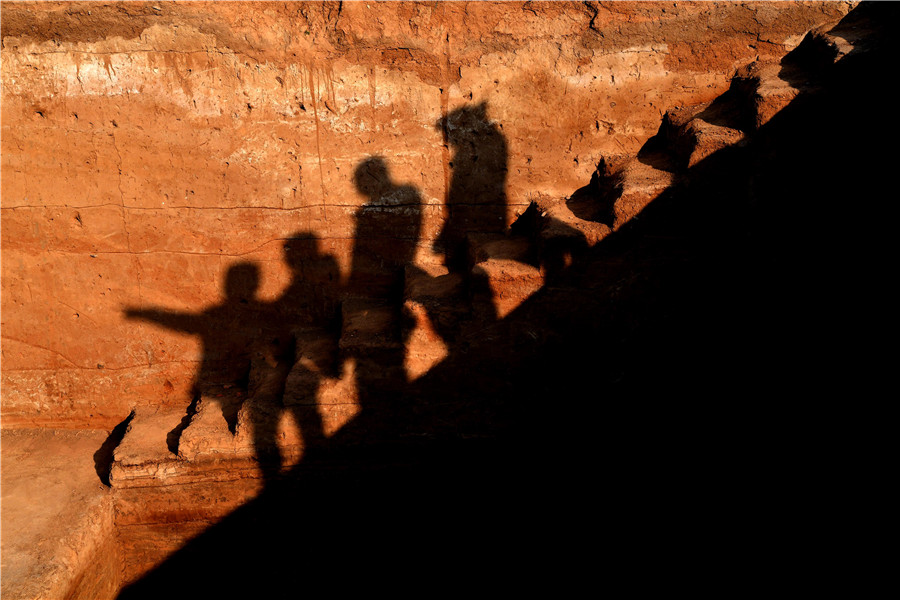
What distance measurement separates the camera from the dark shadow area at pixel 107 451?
13.3 feet

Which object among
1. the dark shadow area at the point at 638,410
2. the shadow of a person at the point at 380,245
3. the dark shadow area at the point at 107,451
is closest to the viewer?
the dark shadow area at the point at 638,410

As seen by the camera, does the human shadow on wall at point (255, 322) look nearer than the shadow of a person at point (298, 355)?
No

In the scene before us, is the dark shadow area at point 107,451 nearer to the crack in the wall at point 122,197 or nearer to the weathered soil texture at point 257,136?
the weathered soil texture at point 257,136

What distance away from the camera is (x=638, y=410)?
11.9 feet

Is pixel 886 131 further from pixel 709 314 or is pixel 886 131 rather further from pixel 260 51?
pixel 260 51

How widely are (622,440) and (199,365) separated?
319 cm

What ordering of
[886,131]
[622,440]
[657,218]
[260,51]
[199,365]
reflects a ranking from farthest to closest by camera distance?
[199,365]
[260,51]
[622,440]
[657,218]
[886,131]

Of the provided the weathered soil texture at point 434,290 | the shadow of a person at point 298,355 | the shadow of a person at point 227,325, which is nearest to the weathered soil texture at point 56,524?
the weathered soil texture at point 434,290

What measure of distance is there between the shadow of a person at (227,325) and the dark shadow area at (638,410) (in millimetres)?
1285

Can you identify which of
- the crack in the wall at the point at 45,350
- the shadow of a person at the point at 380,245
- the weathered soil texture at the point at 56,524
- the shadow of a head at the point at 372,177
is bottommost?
the weathered soil texture at the point at 56,524

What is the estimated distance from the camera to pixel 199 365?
4703mm

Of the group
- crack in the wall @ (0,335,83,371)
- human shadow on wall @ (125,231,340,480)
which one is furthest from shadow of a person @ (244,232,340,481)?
crack in the wall @ (0,335,83,371)

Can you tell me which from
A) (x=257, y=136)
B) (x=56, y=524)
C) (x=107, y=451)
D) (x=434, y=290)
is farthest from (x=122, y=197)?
(x=434, y=290)

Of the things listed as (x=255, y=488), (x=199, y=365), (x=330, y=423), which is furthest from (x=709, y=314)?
(x=199, y=365)
